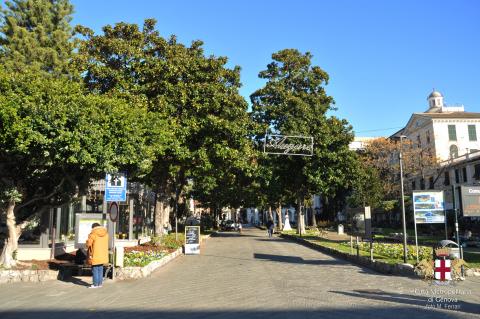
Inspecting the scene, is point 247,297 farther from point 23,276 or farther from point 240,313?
point 23,276

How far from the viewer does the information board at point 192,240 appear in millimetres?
22672

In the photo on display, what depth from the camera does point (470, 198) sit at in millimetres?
14156

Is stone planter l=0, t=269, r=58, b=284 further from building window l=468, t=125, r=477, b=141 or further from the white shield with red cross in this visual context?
building window l=468, t=125, r=477, b=141

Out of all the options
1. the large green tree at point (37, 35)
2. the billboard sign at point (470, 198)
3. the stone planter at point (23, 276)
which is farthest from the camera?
the large green tree at point (37, 35)

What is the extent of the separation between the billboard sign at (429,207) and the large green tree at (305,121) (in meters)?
18.7

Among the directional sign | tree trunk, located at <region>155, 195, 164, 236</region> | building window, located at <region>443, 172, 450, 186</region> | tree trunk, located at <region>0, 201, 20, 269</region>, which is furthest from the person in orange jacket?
building window, located at <region>443, 172, 450, 186</region>

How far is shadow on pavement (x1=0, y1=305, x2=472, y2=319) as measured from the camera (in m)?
8.38

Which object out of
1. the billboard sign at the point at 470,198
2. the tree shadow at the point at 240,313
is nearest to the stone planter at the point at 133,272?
the tree shadow at the point at 240,313

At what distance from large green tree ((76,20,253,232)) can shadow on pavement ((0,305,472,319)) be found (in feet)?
39.2

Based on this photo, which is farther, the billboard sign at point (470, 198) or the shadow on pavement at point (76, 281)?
the billboard sign at point (470, 198)

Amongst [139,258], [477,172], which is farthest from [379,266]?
[477,172]

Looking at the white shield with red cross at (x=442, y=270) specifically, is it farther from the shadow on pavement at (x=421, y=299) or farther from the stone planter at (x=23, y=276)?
the stone planter at (x=23, y=276)

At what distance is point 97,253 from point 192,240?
36.5ft

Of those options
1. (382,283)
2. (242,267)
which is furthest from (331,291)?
(242,267)
